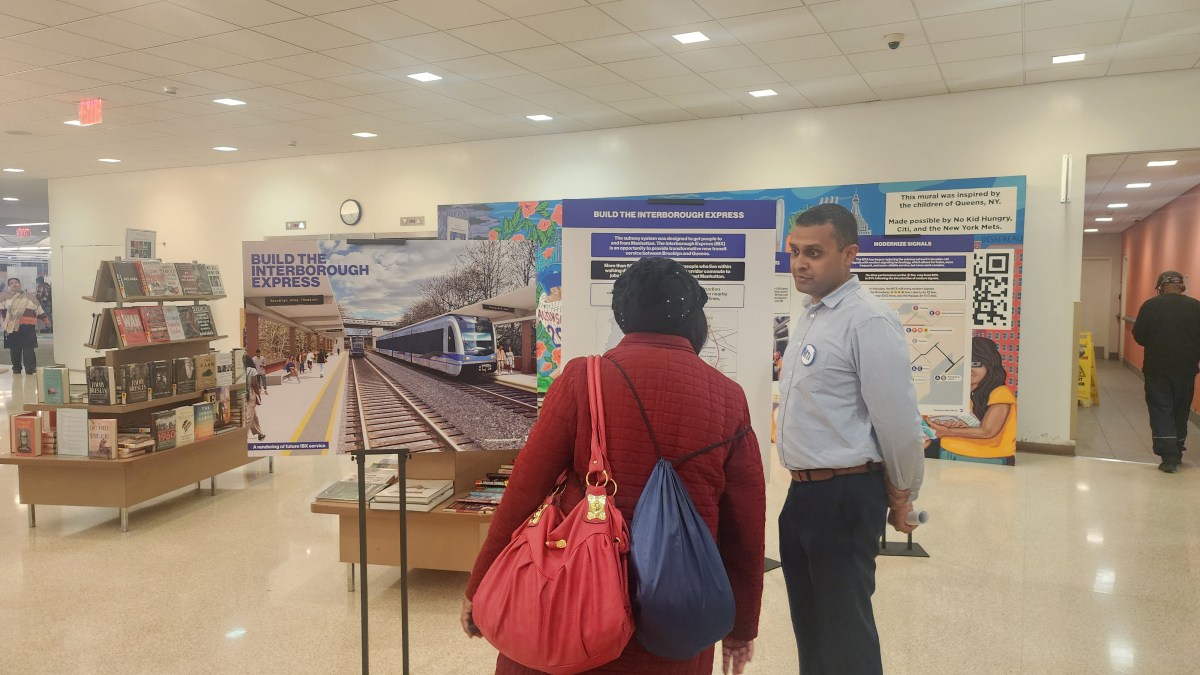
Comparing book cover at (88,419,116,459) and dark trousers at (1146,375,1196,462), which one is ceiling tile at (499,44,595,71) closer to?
book cover at (88,419,116,459)

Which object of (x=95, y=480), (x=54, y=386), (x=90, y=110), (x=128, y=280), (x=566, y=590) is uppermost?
(x=90, y=110)

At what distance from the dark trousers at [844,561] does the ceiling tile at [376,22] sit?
4610mm

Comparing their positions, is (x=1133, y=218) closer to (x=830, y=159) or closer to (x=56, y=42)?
(x=830, y=159)

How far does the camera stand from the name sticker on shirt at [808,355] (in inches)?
93.4

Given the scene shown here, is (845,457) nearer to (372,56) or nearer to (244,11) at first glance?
(244,11)

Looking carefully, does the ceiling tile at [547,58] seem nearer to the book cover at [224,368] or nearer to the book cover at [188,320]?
the book cover at [188,320]

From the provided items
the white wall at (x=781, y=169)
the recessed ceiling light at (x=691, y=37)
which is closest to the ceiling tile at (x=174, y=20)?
the recessed ceiling light at (x=691, y=37)

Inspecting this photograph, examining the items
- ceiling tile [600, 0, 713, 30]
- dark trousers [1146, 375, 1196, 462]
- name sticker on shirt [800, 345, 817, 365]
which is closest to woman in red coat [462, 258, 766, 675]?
name sticker on shirt [800, 345, 817, 365]

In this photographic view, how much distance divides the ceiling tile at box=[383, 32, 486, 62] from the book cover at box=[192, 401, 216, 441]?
311cm

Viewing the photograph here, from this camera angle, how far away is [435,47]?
20.7 feet

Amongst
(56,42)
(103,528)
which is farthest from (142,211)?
(103,528)

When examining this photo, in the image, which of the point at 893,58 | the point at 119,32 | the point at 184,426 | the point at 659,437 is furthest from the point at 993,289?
the point at 119,32

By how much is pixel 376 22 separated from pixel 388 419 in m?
3.87

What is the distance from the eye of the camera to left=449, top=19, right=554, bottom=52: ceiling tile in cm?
580
